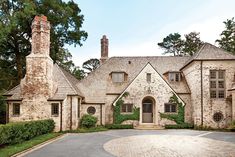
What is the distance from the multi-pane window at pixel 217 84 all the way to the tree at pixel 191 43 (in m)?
29.2

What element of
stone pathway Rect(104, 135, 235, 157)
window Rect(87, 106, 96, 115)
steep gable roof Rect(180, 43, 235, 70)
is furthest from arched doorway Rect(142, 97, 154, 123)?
stone pathway Rect(104, 135, 235, 157)

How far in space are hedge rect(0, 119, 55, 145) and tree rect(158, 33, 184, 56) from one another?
46125mm

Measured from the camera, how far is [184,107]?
30.0 metres

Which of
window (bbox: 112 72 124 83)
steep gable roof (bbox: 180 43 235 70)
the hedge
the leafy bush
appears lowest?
the leafy bush

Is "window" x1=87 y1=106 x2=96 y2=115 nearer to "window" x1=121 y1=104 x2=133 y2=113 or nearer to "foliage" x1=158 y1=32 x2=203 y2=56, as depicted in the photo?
"window" x1=121 y1=104 x2=133 y2=113

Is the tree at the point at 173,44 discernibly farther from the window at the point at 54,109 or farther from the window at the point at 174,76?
the window at the point at 54,109

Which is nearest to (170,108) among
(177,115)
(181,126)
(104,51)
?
(177,115)

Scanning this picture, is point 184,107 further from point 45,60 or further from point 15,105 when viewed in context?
point 15,105

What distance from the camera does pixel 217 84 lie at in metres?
28.8

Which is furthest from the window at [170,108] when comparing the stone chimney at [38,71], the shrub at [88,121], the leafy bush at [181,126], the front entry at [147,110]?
the stone chimney at [38,71]

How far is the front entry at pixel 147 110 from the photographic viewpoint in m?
31.2

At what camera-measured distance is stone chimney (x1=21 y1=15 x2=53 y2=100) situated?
82.1 ft

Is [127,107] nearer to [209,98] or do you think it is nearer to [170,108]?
[170,108]

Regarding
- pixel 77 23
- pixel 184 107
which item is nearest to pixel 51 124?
pixel 184 107
